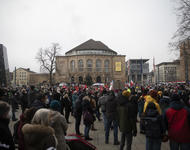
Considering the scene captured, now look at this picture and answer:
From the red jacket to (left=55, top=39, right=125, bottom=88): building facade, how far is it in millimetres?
59925

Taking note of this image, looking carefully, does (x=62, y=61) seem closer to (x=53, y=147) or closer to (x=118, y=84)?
(x=118, y=84)

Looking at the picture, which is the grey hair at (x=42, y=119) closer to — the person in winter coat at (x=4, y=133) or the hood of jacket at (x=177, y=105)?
the person in winter coat at (x=4, y=133)

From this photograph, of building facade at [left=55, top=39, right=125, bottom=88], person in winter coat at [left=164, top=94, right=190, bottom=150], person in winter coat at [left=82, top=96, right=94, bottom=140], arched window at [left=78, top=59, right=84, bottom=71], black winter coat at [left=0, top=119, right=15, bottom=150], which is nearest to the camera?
black winter coat at [left=0, top=119, right=15, bottom=150]

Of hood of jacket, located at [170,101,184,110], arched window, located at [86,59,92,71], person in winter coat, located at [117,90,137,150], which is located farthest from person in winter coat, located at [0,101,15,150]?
arched window, located at [86,59,92,71]

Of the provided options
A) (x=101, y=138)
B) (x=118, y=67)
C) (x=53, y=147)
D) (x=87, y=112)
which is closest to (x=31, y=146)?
(x=53, y=147)

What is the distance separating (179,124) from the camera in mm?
3807

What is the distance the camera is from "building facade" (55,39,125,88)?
2579 inches

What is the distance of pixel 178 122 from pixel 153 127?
589mm

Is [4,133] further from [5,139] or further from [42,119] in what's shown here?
[42,119]

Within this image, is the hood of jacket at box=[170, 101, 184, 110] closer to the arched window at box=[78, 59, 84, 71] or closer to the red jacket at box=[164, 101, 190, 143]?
the red jacket at box=[164, 101, 190, 143]

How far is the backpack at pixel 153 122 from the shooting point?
161 inches

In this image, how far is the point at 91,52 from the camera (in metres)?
69.1

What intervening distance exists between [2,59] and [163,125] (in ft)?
168

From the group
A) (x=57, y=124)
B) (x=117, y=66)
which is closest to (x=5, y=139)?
(x=57, y=124)
